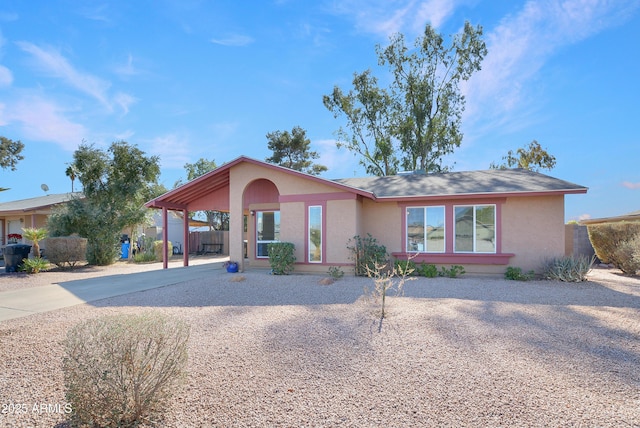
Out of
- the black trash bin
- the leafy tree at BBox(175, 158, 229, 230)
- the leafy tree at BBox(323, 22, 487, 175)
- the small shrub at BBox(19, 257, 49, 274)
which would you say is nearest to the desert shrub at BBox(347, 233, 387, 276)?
the small shrub at BBox(19, 257, 49, 274)

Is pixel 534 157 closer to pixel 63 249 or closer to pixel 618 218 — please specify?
pixel 618 218

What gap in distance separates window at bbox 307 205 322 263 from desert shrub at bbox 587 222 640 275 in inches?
427

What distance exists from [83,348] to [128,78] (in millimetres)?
13033

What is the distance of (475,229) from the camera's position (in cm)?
1181

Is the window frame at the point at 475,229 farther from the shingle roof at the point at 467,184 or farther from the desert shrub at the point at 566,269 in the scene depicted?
the desert shrub at the point at 566,269

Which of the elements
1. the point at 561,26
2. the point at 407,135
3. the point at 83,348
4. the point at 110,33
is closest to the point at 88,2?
the point at 110,33

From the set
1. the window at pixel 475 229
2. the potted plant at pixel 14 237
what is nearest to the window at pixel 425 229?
the window at pixel 475 229

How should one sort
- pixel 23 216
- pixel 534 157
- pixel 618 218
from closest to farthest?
pixel 618 218
pixel 23 216
pixel 534 157

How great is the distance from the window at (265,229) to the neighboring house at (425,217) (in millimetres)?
1799

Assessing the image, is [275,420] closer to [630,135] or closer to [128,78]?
[128,78]

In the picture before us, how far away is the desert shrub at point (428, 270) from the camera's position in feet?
37.8

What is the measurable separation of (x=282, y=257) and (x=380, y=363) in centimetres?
781

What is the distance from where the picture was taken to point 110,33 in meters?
11.0

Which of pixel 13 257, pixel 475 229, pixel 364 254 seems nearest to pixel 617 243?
pixel 475 229
